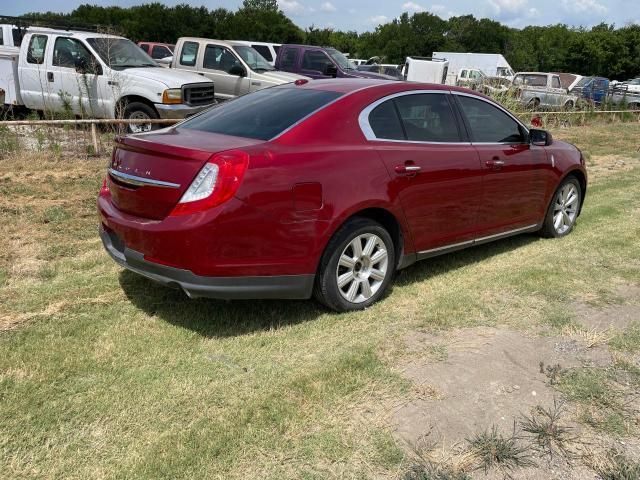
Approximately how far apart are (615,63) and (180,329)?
59.9m

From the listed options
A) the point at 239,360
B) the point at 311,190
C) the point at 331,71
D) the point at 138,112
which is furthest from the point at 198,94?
the point at 239,360

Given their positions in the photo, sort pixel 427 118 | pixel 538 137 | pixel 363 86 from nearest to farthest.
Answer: pixel 363 86, pixel 427 118, pixel 538 137

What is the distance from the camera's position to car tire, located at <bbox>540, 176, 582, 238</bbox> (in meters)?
6.19

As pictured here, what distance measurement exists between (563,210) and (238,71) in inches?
330

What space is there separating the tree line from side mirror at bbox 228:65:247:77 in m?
27.4

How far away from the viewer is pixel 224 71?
1327 centimetres

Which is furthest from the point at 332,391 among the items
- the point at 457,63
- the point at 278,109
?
the point at 457,63

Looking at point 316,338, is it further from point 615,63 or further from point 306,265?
point 615,63

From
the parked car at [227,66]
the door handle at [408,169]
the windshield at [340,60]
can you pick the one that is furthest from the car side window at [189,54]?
the door handle at [408,169]

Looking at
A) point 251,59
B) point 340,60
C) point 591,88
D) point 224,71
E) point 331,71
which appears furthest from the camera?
point 591,88

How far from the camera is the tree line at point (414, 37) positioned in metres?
54.6

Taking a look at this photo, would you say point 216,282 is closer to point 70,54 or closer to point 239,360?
point 239,360

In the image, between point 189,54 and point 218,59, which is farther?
point 189,54

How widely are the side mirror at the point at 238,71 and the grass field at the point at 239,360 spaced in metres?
7.74
